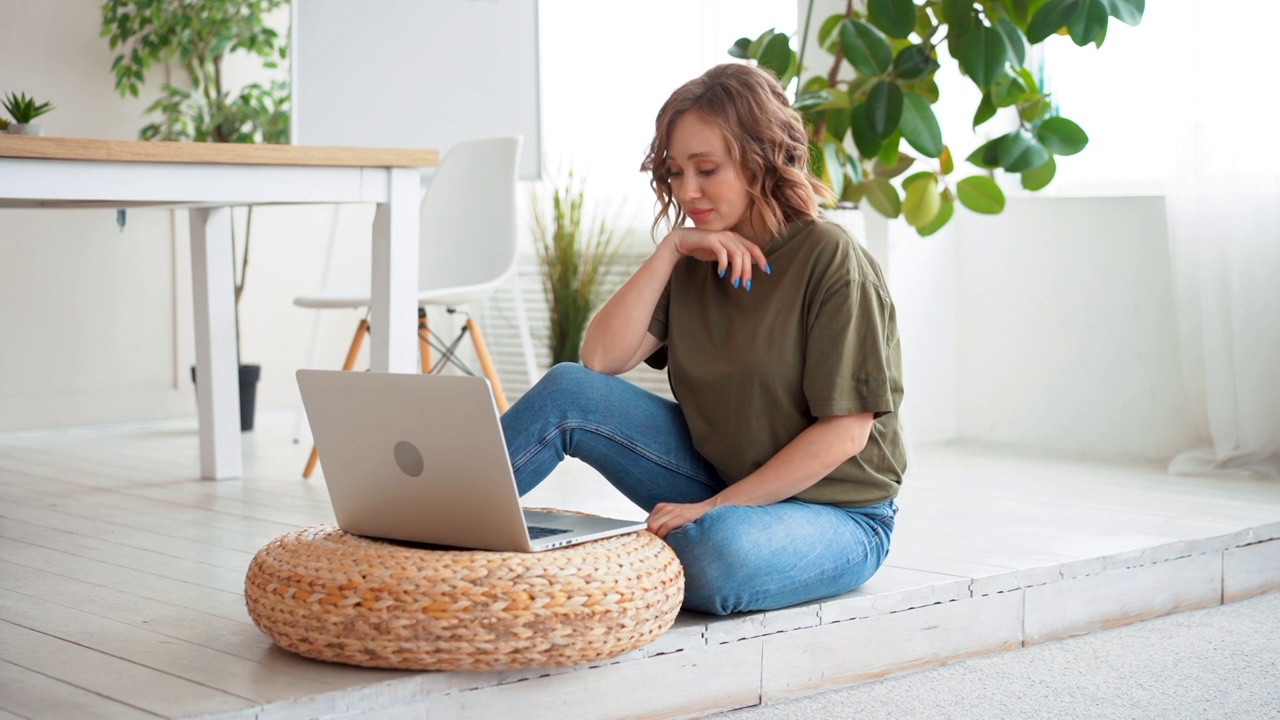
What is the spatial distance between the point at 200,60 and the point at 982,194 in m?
2.61

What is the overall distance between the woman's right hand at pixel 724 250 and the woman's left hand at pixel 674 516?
284 millimetres

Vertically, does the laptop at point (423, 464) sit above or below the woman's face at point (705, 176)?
below

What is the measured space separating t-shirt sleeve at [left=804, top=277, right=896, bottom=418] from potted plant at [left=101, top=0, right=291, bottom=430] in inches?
118

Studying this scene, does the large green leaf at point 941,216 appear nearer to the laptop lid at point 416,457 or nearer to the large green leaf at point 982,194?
the large green leaf at point 982,194

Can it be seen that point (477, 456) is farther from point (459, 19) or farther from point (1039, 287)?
point (459, 19)

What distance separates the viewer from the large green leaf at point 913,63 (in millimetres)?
2885

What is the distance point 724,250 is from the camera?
5.73 feet

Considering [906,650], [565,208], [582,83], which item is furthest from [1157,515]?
[582,83]

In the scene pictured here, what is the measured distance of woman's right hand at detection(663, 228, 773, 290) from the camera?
173cm

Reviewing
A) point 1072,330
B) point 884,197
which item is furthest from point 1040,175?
point 1072,330

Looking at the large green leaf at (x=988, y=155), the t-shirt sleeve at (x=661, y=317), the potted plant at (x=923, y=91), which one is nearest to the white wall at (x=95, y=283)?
the potted plant at (x=923, y=91)

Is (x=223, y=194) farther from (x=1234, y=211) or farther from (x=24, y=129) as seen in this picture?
(x=1234, y=211)

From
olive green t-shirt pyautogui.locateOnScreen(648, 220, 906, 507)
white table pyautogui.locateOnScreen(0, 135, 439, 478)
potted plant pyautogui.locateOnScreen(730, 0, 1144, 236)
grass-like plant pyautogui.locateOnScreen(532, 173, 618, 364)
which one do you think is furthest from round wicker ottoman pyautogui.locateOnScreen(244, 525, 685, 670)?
grass-like plant pyautogui.locateOnScreen(532, 173, 618, 364)

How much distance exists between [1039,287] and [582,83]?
1.86 m
